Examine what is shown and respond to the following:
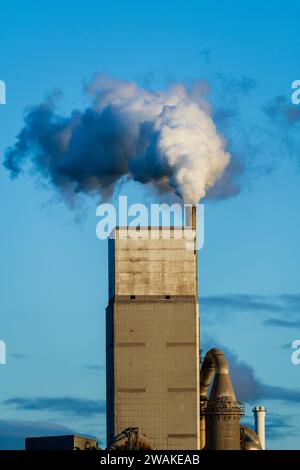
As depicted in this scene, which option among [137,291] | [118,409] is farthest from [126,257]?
[118,409]

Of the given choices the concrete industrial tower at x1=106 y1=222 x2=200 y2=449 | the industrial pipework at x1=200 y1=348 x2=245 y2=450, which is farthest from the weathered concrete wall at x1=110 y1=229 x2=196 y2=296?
the industrial pipework at x1=200 y1=348 x2=245 y2=450

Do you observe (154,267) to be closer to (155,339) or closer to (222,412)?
(155,339)

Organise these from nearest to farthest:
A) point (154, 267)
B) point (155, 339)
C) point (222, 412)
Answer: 1. point (222, 412)
2. point (155, 339)
3. point (154, 267)

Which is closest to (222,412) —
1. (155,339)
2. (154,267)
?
(155,339)

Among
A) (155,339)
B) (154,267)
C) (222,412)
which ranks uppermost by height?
(154,267)

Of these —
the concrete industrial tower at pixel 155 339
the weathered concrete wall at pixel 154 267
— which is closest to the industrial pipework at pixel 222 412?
the concrete industrial tower at pixel 155 339

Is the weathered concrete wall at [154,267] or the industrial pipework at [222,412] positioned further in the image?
the weathered concrete wall at [154,267]

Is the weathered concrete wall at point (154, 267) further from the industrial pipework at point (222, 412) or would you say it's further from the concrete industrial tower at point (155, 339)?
the industrial pipework at point (222, 412)

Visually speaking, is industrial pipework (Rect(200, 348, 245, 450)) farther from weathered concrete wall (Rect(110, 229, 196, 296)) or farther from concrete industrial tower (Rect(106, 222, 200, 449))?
weathered concrete wall (Rect(110, 229, 196, 296))

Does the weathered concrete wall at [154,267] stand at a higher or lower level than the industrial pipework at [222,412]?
higher
